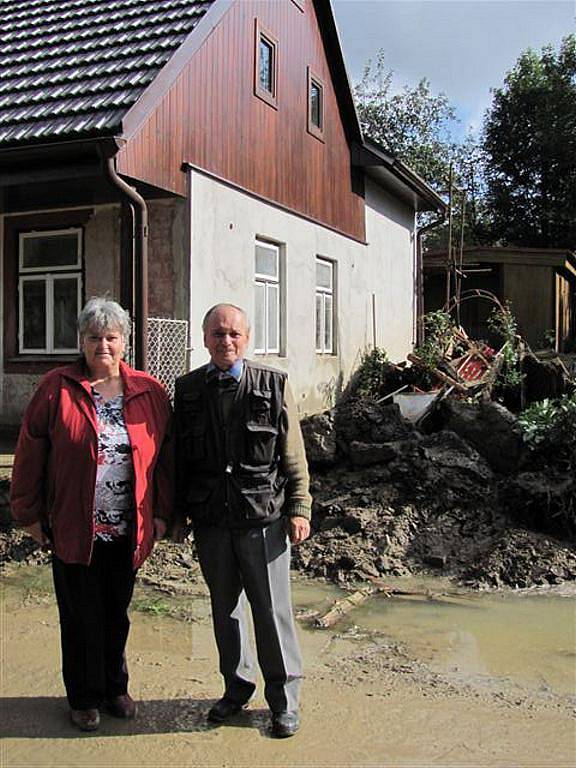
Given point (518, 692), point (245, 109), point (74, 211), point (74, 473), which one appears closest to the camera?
point (74, 473)

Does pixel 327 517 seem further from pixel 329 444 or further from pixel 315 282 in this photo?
pixel 315 282

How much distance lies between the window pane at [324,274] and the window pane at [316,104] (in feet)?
7.90

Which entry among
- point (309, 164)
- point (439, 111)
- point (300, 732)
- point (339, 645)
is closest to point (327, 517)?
point (339, 645)

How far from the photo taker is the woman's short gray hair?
3.73 meters

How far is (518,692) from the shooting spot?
438 centimetres

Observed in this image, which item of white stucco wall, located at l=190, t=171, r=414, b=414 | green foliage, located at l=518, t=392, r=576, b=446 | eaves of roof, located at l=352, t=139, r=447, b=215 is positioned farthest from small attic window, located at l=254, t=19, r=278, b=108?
green foliage, located at l=518, t=392, r=576, b=446

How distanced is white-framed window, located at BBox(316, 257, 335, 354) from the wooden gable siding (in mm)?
788

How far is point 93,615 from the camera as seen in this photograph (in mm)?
3725

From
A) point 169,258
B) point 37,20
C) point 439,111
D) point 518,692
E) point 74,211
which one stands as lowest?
point 518,692

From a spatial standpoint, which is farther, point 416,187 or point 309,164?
point 416,187

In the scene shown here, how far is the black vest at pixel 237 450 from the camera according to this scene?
3.72m

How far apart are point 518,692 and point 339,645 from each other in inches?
48.4

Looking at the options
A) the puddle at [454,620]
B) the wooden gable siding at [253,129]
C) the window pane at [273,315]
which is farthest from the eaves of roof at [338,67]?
the puddle at [454,620]

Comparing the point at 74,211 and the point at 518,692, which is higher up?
the point at 74,211
